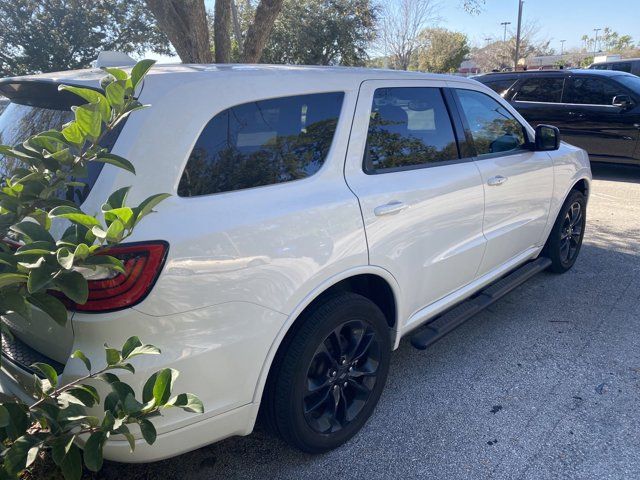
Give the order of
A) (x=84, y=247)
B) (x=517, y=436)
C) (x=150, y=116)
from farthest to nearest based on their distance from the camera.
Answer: (x=517, y=436) → (x=150, y=116) → (x=84, y=247)

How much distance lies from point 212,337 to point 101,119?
2.94 ft

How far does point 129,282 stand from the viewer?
167 cm

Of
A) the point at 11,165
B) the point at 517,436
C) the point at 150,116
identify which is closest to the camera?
the point at 150,116

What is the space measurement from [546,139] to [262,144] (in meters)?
2.63

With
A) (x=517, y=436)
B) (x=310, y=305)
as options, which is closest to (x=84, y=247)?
(x=310, y=305)

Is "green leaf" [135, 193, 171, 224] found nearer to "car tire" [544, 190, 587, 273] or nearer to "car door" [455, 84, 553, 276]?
"car door" [455, 84, 553, 276]

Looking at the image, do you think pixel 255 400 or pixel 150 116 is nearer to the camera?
pixel 150 116

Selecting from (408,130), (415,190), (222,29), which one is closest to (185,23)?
(222,29)

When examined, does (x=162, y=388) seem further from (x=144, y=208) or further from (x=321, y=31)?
(x=321, y=31)

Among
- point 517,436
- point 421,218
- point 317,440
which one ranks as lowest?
point 517,436

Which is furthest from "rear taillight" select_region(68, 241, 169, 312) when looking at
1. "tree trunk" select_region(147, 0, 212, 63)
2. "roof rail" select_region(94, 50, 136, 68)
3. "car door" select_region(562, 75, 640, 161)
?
"car door" select_region(562, 75, 640, 161)

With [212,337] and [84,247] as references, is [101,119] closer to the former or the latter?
[84,247]

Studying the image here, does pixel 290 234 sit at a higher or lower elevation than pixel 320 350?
higher

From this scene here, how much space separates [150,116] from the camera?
5.93 ft
